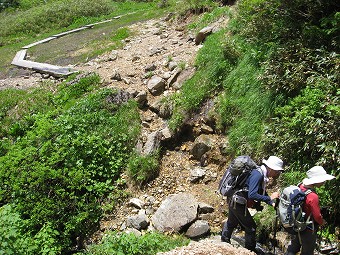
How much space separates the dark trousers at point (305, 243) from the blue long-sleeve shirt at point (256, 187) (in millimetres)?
598

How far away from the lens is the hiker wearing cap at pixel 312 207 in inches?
186

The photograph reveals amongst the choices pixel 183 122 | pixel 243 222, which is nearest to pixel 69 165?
pixel 183 122

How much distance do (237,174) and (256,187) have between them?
0.33 m

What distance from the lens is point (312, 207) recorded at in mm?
4707

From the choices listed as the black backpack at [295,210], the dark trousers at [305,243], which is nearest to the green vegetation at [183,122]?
the dark trousers at [305,243]

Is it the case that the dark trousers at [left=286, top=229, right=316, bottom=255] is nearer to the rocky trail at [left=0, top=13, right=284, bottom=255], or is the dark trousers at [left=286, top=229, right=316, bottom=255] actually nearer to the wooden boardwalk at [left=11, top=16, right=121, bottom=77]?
the rocky trail at [left=0, top=13, right=284, bottom=255]

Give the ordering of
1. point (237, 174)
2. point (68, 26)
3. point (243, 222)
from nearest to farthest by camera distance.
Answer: point (237, 174), point (243, 222), point (68, 26)

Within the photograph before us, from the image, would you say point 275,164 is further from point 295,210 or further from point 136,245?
point 136,245

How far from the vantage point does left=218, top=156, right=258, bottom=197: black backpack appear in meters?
5.29

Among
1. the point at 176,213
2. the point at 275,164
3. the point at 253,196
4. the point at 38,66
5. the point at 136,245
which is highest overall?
the point at 275,164

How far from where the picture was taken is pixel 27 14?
26.0m

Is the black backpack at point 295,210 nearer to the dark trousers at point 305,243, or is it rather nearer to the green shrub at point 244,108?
the dark trousers at point 305,243

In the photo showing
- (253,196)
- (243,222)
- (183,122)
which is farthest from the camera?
(183,122)

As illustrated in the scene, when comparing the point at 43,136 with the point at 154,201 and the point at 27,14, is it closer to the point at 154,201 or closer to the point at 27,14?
the point at 154,201
